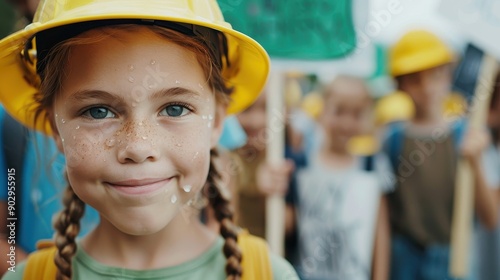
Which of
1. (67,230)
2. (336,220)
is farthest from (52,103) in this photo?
(336,220)

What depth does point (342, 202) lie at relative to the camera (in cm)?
298

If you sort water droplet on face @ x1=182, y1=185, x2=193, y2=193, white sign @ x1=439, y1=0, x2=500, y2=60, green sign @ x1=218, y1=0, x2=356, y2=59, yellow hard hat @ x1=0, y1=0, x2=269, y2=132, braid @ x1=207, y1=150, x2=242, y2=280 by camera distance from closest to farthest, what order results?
1. yellow hard hat @ x1=0, y1=0, x2=269, y2=132
2. water droplet on face @ x1=182, y1=185, x2=193, y2=193
3. braid @ x1=207, y1=150, x2=242, y2=280
4. green sign @ x1=218, y1=0, x2=356, y2=59
5. white sign @ x1=439, y1=0, x2=500, y2=60

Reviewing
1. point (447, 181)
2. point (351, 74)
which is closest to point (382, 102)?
point (351, 74)

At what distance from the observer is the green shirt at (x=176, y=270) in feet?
4.75

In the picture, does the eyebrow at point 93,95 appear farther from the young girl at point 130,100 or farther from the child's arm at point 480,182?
the child's arm at point 480,182

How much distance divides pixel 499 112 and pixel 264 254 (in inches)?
79.5

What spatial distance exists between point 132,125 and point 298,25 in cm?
130

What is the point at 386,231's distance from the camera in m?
3.12

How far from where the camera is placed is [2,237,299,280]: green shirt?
4.75 ft

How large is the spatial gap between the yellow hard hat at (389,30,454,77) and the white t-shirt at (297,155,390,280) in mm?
512

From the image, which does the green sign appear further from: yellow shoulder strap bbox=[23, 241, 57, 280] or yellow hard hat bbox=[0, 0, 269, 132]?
yellow shoulder strap bbox=[23, 241, 57, 280]

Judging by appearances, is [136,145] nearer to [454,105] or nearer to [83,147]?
[83,147]

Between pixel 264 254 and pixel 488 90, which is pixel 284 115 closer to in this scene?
pixel 488 90

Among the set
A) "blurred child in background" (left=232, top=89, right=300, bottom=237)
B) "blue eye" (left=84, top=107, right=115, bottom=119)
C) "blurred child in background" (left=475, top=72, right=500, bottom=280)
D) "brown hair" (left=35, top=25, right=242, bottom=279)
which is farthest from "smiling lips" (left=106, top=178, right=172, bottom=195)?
"blurred child in background" (left=475, top=72, right=500, bottom=280)
